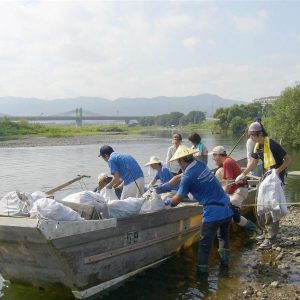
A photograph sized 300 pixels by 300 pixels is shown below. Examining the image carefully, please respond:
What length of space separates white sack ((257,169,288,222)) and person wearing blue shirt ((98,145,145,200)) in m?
2.54

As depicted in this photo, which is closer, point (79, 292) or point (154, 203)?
point (79, 292)

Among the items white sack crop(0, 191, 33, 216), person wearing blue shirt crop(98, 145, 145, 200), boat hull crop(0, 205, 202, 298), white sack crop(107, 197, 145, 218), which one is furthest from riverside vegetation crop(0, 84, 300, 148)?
white sack crop(0, 191, 33, 216)

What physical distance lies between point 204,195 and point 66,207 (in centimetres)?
244

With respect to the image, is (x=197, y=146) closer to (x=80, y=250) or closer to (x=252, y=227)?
(x=252, y=227)

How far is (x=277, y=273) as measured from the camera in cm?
831

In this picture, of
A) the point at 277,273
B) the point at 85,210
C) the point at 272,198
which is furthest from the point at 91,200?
the point at 272,198

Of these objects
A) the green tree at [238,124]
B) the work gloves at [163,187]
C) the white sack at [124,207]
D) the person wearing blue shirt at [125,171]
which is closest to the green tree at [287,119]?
the person wearing blue shirt at [125,171]

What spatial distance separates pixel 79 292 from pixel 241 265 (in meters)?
3.34

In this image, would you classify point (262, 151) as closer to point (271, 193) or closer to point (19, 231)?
point (271, 193)

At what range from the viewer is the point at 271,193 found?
9.39m

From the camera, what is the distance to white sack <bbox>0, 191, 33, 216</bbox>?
24.5 feet

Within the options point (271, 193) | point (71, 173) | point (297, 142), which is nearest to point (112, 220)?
point (271, 193)

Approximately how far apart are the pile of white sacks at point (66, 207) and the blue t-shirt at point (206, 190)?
2.97 ft

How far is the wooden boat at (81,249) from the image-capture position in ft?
22.1
